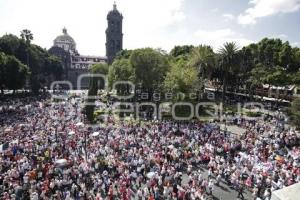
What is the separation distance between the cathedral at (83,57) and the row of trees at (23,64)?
11.5 metres

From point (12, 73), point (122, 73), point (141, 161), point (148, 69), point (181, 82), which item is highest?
point (148, 69)

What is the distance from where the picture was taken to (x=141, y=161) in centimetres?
2527

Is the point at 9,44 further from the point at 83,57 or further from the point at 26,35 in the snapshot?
the point at 83,57

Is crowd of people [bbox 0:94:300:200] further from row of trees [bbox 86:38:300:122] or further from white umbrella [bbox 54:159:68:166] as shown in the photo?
row of trees [bbox 86:38:300:122]

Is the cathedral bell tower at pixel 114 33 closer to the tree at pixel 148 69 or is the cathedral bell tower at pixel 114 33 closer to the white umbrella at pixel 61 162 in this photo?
the tree at pixel 148 69

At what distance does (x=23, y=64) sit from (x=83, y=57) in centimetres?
6635

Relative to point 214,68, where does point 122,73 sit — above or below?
below

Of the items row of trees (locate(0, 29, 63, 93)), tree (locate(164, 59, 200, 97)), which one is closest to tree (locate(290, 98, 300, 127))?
tree (locate(164, 59, 200, 97))

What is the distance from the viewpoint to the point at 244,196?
2148 centimetres

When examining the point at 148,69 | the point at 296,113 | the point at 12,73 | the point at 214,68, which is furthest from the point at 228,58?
the point at 12,73

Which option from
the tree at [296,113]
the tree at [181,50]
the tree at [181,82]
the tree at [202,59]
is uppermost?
the tree at [181,50]

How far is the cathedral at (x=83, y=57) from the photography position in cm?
11219

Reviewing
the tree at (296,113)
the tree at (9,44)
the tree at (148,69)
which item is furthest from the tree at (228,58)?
the tree at (9,44)

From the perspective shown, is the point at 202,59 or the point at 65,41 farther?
the point at 65,41
